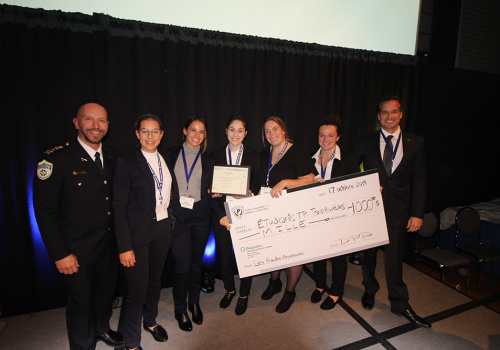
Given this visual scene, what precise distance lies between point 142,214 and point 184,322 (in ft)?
3.88

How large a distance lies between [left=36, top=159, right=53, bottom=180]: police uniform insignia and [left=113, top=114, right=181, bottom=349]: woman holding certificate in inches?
15.5

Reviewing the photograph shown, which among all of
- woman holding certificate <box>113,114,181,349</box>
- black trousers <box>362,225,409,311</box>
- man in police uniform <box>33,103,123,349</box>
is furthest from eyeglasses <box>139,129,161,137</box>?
black trousers <box>362,225,409,311</box>

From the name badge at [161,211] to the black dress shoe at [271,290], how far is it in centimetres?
154

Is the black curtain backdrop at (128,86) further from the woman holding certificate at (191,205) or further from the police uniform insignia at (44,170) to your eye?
the police uniform insignia at (44,170)

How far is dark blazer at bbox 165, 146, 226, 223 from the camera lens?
209 centimetres

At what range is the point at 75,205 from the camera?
168 centimetres

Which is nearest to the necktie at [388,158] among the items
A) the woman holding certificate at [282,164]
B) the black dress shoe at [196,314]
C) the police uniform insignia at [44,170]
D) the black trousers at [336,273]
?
the woman holding certificate at [282,164]

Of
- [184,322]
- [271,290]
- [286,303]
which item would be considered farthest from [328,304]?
[184,322]

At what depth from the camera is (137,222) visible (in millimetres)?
1751

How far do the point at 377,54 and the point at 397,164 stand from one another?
82.1 inches

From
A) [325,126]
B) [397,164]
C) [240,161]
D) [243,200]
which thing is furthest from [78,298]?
[397,164]

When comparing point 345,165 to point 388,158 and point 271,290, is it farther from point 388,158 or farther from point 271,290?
point 271,290

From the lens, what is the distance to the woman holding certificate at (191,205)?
80.5 inches

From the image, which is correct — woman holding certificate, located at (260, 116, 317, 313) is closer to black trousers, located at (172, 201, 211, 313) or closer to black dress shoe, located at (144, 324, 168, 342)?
black trousers, located at (172, 201, 211, 313)
